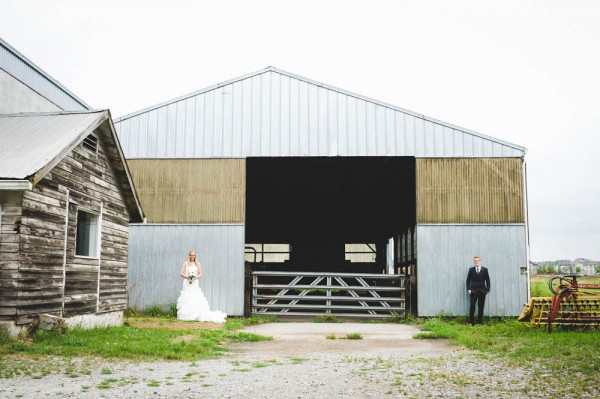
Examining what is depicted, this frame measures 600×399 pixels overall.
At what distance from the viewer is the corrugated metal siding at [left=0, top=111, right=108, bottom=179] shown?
33.1ft

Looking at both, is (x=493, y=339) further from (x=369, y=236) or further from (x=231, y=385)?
(x=369, y=236)

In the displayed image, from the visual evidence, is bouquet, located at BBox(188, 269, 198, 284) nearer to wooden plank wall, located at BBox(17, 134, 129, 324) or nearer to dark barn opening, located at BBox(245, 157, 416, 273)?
wooden plank wall, located at BBox(17, 134, 129, 324)

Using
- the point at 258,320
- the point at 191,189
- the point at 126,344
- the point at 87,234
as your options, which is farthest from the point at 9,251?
the point at 258,320

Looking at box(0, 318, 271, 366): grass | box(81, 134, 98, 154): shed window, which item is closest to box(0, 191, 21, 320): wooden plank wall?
box(0, 318, 271, 366): grass

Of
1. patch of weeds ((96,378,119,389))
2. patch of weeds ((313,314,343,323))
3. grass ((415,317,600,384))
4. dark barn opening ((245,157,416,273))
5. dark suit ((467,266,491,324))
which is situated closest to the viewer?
patch of weeds ((96,378,119,389))

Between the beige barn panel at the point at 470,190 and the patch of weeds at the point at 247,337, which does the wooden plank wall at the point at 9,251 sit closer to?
the patch of weeds at the point at 247,337

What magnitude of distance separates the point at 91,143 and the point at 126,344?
481cm

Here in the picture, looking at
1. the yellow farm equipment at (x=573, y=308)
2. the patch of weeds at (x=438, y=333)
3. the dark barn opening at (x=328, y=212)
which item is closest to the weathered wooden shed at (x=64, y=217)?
the dark barn opening at (x=328, y=212)

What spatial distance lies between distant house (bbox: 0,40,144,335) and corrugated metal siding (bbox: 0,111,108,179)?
0.02 metres

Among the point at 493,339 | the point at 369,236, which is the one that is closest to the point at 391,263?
the point at 369,236

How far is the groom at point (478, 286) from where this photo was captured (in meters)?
15.9

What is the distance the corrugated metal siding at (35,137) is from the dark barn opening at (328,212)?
7.44 metres

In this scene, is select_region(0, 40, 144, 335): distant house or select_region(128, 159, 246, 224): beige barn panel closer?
select_region(0, 40, 144, 335): distant house

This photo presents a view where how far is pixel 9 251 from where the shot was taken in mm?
10016
